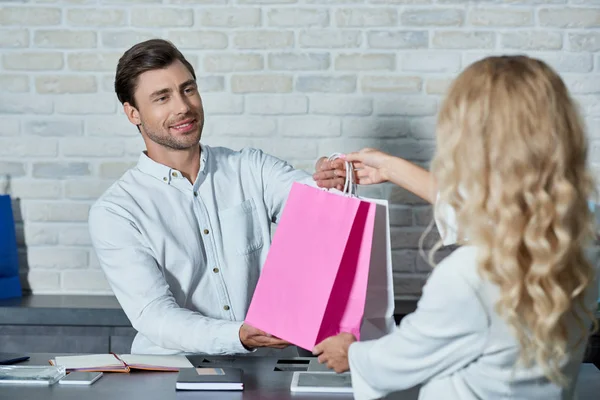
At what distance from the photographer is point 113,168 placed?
2.99 m

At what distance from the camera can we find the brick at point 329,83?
115 inches

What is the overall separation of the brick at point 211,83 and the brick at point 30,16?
1.93 feet

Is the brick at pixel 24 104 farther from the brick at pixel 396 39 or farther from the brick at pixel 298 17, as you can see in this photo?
the brick at pixel 396 39

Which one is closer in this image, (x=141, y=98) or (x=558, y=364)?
(x=558, y=364)

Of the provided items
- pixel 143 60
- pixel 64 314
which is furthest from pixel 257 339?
pixel 64 314

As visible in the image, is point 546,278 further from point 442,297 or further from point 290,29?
point 290,29

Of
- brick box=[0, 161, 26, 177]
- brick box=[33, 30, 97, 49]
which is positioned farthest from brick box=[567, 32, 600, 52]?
brick box=[0, 161, 26, 177]

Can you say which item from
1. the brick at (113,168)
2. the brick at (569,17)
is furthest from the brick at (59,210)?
the brick at (569,17)

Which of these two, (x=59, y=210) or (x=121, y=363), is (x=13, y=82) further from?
(x=121, y=363)

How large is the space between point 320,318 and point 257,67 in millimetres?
1480

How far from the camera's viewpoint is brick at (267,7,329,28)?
2.91 meters

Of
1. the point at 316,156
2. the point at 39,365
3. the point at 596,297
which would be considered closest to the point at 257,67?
the point at 316,156

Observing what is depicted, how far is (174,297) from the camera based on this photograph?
2268 millimetres

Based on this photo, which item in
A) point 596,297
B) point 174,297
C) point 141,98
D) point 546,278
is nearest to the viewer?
point 546,278
